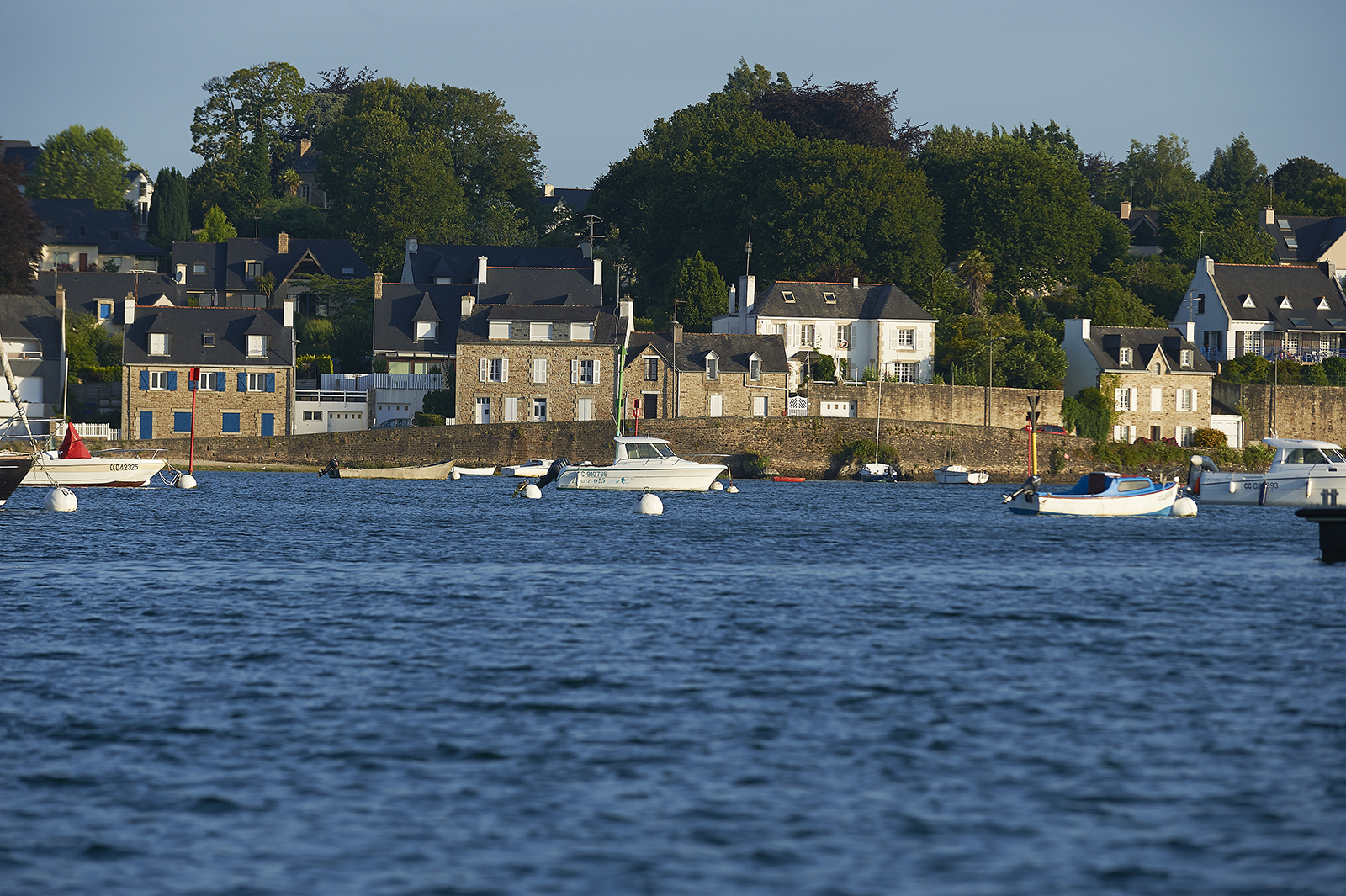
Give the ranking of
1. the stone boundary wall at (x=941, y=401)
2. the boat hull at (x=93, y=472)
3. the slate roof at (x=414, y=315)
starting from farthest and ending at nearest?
the slate roof at (x=414, y=315) < the stone boundary wall at (x=941, y=401) < the boat hull at (x=93, y=472)

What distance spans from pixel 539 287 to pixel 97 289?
27.7 m

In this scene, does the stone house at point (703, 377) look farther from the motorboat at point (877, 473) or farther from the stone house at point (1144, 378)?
the stone house at point (1144, 378)

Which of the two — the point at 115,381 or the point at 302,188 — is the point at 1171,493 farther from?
the point at 302,188

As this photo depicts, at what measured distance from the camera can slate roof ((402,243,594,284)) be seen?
91250 mm

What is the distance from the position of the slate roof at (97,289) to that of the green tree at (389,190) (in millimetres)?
15503

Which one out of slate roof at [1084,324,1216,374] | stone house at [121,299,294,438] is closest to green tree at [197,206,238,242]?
stone house at [121,299,294,438]

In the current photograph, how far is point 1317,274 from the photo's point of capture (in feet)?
302

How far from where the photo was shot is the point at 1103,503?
161 ft

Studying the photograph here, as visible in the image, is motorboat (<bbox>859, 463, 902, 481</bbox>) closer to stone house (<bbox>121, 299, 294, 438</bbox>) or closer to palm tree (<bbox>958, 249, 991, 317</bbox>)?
palm tree (<bbox>958, 249, 991, 317</bbox>)

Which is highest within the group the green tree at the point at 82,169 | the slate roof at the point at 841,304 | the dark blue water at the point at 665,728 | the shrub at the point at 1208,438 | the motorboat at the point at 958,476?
the green tree at the point at 82,169

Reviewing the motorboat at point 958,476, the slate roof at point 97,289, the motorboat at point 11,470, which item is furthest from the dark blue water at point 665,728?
the slate roof at point 97,289

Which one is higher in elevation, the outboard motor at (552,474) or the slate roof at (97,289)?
the slate roof at (97,289)

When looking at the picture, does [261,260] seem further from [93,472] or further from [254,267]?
[93,472]

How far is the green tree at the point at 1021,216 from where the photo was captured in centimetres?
8962
